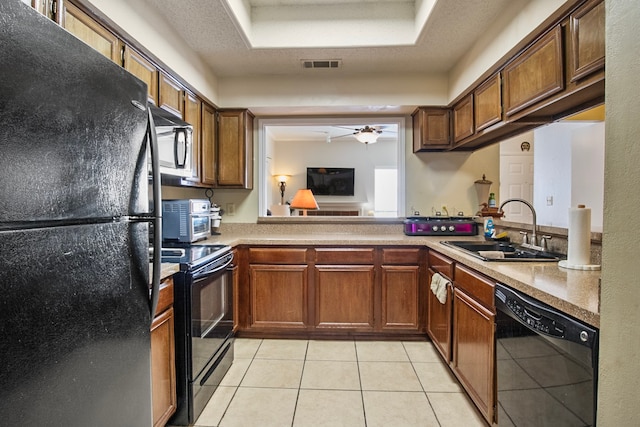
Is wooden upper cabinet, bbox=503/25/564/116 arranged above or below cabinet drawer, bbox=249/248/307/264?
above

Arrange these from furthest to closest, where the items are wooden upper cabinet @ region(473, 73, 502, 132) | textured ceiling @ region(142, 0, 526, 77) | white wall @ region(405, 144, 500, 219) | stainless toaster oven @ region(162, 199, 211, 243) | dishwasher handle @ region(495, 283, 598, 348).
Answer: white wall @ region(405, 144, 500, 219), stainless toaster oven @ region(162, 199, 211, 243), wooden upper cabinet @ region(473, 73, 502, 132), textured ceiling @ region(142, 0, 526, 77), dishwasher handle @ region(495, 283, 598, 348)

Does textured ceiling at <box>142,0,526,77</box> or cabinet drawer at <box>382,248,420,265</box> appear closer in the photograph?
textured ceiling at <box>142,0,526,77</box>

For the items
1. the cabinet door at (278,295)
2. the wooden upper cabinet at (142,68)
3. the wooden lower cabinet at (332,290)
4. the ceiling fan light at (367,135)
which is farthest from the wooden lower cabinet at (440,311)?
the ceiling fan light at (367,135)

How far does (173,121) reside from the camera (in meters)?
2.32

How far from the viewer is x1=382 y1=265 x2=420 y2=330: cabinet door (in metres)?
2.75

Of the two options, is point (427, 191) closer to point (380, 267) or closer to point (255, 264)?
point (380, 267)

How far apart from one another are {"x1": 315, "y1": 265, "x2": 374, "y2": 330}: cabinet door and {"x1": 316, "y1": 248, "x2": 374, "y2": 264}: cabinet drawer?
1.6 inches

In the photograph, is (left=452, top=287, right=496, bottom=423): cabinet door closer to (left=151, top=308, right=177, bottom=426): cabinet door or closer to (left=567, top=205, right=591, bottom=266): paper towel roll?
(left=567, top=205, right=591, bottom=266): paper towel roll

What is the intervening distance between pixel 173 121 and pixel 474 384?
2.47m

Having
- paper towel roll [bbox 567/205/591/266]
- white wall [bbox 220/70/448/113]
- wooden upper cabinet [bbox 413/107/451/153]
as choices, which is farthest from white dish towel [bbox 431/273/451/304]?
white wall [bbox 220/70/448/113]

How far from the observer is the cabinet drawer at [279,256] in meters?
2.78

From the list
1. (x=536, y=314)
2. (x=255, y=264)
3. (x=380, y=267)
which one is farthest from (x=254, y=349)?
(x=536, y=314)

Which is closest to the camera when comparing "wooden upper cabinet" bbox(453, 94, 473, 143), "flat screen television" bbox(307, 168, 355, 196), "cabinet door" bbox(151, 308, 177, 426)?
"cabinet door" bbox(151, 308, 177, 426)

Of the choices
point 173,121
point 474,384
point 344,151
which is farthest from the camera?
point 344,151
